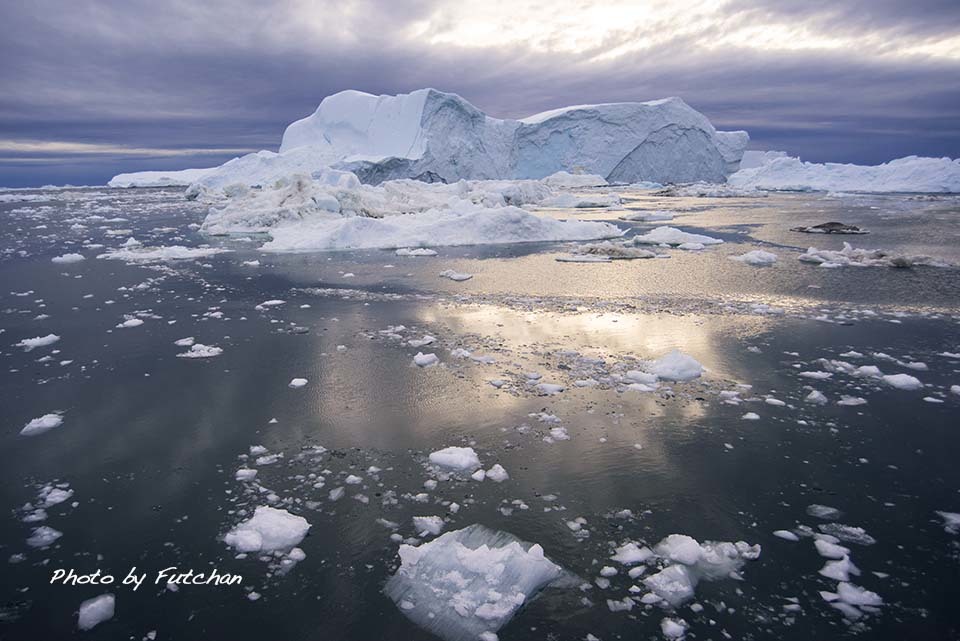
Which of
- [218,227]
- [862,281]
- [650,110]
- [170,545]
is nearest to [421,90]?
[650,110]

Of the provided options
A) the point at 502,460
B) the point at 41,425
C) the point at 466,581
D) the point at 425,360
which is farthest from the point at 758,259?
the point at 41,425

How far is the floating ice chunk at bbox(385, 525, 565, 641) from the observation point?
212 centimetres

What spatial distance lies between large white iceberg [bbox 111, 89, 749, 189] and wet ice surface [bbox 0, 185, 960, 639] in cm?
3242

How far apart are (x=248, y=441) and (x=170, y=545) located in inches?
39.1

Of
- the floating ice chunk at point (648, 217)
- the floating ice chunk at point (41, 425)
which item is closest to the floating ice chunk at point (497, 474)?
the floating ice chunk at point (41, 425)

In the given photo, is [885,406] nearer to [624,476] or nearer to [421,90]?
[624,476]

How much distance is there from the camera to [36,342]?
5.53 m

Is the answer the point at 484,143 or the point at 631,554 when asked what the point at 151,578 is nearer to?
the point at 631,554

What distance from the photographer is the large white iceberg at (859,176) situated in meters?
40.2

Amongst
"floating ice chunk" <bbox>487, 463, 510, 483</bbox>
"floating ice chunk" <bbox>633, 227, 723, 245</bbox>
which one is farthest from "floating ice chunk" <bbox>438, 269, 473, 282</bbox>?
"floating ice chunk" <bbox>487, 463, 510, 483</bbox>

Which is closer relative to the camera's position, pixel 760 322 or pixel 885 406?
pixel 885 406

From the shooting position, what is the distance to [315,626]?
6.82 feet

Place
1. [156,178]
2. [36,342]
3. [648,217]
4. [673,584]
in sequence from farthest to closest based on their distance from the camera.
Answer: [156,178] → [648,217] → [36,342] → [673,584]

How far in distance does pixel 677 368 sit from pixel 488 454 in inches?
75.1
